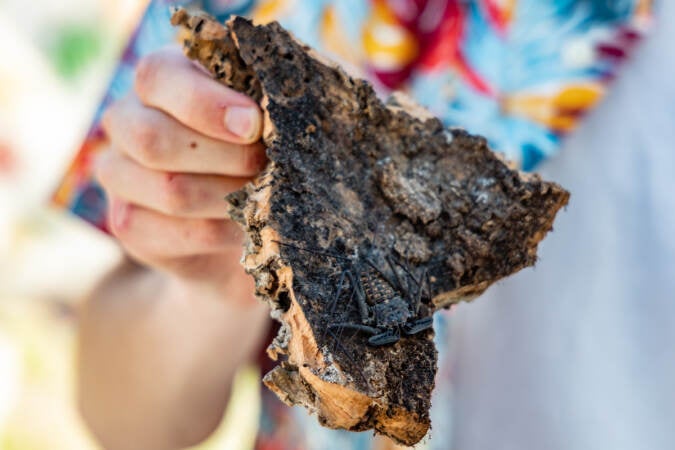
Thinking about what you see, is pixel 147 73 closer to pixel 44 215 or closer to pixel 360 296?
pixel 360 296

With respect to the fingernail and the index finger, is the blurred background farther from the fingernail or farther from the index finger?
the fingernail

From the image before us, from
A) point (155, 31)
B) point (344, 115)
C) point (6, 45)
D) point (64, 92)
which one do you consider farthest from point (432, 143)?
point (6, 45)

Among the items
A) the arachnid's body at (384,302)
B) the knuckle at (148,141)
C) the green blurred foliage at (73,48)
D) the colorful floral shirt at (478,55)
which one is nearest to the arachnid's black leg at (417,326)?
the arachnid's body at (384,302)

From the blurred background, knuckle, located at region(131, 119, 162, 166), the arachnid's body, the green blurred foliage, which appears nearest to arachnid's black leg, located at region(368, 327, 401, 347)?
the arachnid's body

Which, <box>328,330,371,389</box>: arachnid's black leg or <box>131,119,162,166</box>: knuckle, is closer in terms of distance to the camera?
<box>328,330,371,389</box>: arachnid's black leg

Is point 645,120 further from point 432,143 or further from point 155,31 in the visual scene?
point 155,31

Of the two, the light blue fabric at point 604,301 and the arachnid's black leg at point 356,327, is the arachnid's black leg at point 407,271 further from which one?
the light blue fabric at point 604,301

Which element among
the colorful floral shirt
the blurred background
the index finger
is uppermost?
the colorful floral shirt
